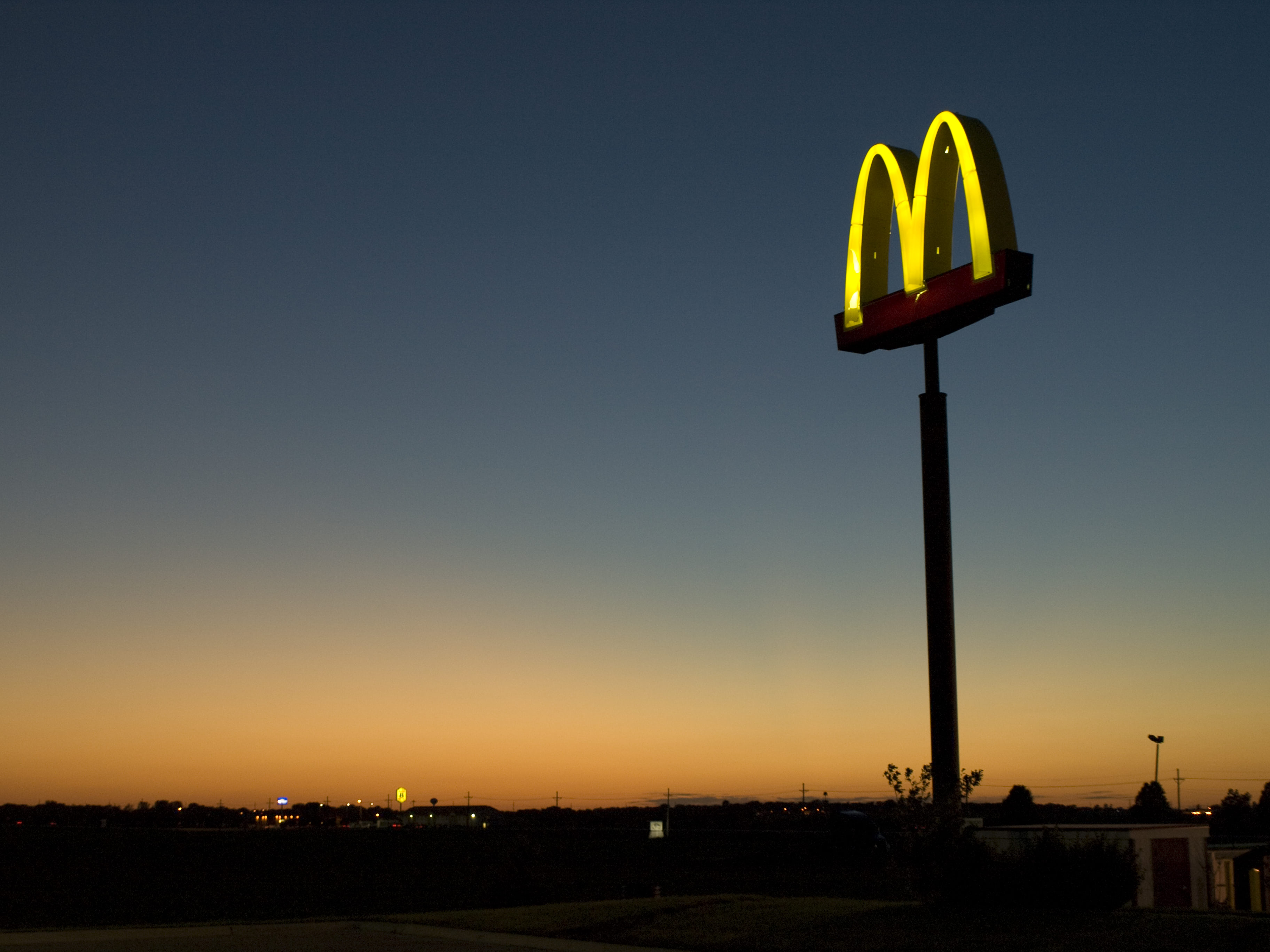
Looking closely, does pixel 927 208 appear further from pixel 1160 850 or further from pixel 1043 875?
pixel 1160 850

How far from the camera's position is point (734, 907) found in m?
22.2

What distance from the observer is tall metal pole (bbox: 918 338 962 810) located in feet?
71.1

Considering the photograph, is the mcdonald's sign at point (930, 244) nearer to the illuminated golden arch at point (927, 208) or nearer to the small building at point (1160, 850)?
the illuminated golden arch at point (927, 208)

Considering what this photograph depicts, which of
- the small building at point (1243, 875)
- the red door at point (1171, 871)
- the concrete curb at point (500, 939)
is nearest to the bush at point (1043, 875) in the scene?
the concrete curb at point (500, 939)

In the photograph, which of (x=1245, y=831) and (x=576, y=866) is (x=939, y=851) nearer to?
(x=576, y=866)

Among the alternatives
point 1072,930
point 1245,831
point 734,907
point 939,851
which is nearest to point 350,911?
point 734,907

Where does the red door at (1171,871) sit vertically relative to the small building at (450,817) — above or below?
above

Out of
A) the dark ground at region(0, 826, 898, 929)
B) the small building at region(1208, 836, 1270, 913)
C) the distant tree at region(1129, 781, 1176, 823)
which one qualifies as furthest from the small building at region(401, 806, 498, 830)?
the small building at region(1208, 836, 1270, 913)

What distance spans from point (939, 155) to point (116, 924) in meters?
31.4

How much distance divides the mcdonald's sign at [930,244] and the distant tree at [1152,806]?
55.3 meters

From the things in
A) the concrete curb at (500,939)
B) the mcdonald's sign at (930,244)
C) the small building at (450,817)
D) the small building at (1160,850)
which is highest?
the mcdonald's sign at (930,244)

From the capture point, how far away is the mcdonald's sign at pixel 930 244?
21734 millimetres

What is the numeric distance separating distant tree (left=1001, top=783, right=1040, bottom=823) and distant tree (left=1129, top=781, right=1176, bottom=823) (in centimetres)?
2129

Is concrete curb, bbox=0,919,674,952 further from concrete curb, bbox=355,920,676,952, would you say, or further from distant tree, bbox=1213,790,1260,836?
distant tree, bbox=1213,790,1260,836
